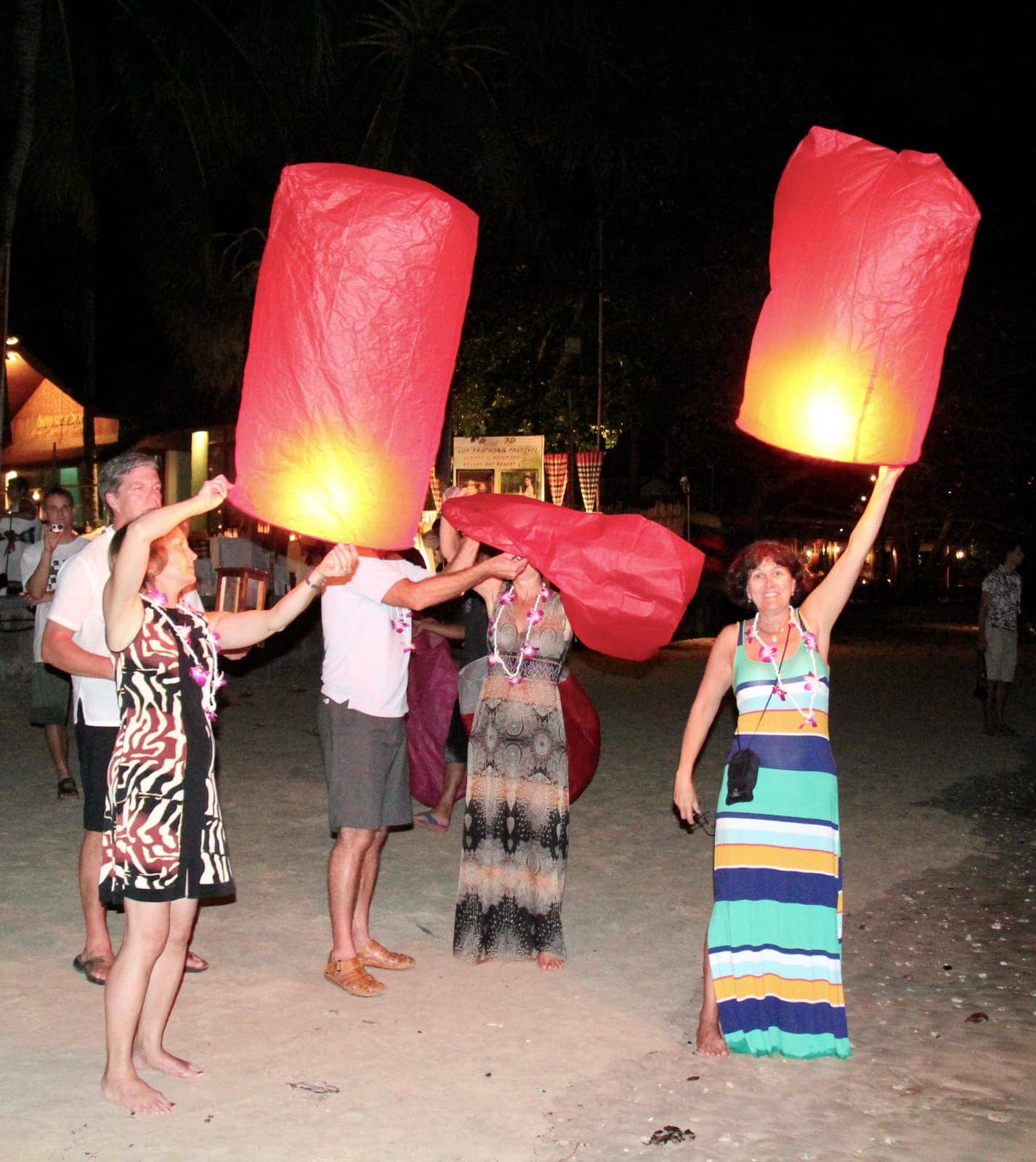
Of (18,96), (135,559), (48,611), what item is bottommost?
(48,611)

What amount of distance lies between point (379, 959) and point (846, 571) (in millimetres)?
2494

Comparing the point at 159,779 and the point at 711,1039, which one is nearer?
the point at 159,779

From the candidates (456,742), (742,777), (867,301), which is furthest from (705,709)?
(456,742)

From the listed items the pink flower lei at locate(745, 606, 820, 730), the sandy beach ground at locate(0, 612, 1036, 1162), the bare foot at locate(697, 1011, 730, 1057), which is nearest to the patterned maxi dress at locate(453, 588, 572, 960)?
the sandy beach ground at locate(0, 612, 1036, 1162)

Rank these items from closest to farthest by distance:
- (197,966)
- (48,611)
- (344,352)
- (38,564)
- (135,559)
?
(135,559)
(344,352)
(197,966)
(48,611)
(38,564)

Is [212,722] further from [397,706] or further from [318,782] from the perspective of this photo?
[318,782]

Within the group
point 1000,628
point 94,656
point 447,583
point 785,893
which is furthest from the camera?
point 1000,628

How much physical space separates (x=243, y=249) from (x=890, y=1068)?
20471mm

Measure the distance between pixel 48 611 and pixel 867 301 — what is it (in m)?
5.70

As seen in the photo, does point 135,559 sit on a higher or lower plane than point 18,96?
lower

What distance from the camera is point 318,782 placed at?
9602 mm

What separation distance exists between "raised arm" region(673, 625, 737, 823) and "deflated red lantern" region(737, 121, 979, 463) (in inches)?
33.1

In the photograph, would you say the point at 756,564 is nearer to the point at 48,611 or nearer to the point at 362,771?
the point at 362,771

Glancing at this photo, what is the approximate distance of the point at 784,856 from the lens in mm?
4496
